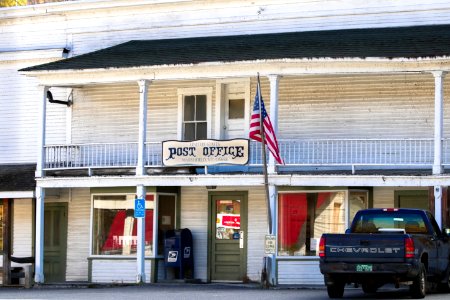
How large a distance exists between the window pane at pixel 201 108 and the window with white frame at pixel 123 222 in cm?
222

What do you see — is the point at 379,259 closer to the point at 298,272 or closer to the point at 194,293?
the point at 194,293

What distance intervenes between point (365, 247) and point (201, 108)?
422 inches

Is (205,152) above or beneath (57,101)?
beneath

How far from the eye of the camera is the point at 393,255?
810 inches

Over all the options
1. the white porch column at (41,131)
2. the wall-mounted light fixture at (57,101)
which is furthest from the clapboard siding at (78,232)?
the wall-mounted light fixture at (57,101)

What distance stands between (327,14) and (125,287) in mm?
8960

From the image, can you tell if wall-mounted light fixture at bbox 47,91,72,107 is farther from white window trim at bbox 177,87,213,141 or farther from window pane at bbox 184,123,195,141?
window pane at bbox 184,123,195,141

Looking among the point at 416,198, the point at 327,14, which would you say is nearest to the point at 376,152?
the point at 416,198

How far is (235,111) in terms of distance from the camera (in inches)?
1188

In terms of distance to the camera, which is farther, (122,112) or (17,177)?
(17,177)

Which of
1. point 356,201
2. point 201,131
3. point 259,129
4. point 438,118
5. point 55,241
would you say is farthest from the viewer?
point 55,241

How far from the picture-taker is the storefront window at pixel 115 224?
30469 mm

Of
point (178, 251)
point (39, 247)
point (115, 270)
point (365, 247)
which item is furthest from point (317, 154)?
point (365, 247)

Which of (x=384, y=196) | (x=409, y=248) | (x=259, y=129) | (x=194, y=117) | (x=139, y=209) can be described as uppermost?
(x=194, y=117)
